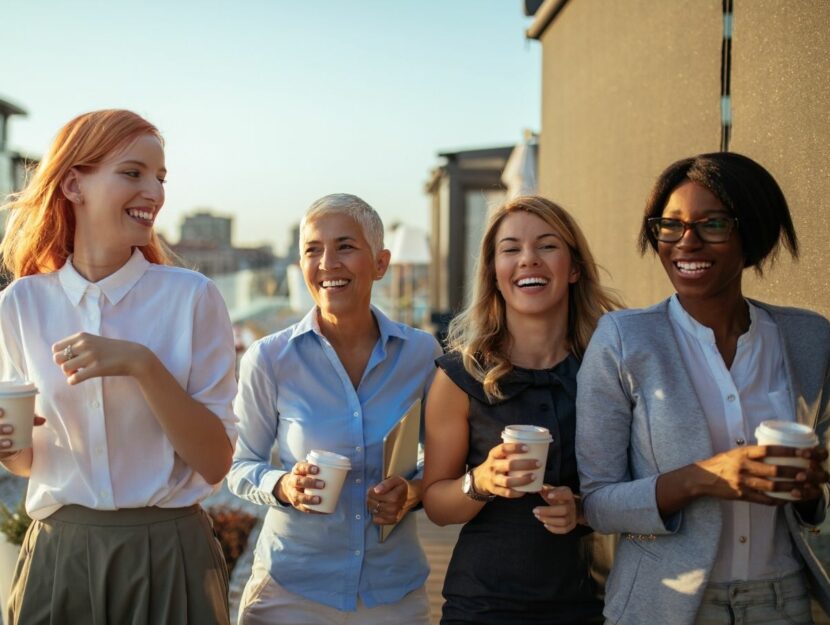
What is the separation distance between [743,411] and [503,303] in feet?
2.35

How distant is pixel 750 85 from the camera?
287 centimetres

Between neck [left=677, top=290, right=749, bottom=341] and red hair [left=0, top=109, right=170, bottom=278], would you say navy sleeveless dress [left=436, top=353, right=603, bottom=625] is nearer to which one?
neck [left=677, top=290, right=749, bottom=341]

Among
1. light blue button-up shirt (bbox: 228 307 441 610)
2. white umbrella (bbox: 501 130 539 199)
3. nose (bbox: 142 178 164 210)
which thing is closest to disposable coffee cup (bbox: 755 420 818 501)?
light blue button-up shirt (bbox: 228 307 441 610)

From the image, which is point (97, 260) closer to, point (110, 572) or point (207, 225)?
point (110, 572)

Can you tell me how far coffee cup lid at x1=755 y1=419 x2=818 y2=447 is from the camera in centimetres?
153

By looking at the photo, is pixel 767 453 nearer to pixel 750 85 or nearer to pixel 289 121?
pixel 750 85

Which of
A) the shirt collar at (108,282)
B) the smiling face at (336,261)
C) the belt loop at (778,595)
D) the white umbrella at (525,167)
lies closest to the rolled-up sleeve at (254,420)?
the smiling face at (336,261)

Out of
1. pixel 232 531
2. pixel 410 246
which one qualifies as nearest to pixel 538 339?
pixel 232 531

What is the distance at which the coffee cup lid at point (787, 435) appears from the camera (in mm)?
A: 1532

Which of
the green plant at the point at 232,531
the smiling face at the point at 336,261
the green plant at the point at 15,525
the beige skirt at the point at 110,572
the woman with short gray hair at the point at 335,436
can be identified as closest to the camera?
the beige skirt at the point at 110,572

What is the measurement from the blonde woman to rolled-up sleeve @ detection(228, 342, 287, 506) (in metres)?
0.50

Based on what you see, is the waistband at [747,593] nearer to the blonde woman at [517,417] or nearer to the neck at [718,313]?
the blonde woman at [517,417]

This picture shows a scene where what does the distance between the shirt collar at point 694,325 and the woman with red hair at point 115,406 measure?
107 cm

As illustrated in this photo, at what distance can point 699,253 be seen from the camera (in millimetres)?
1810
